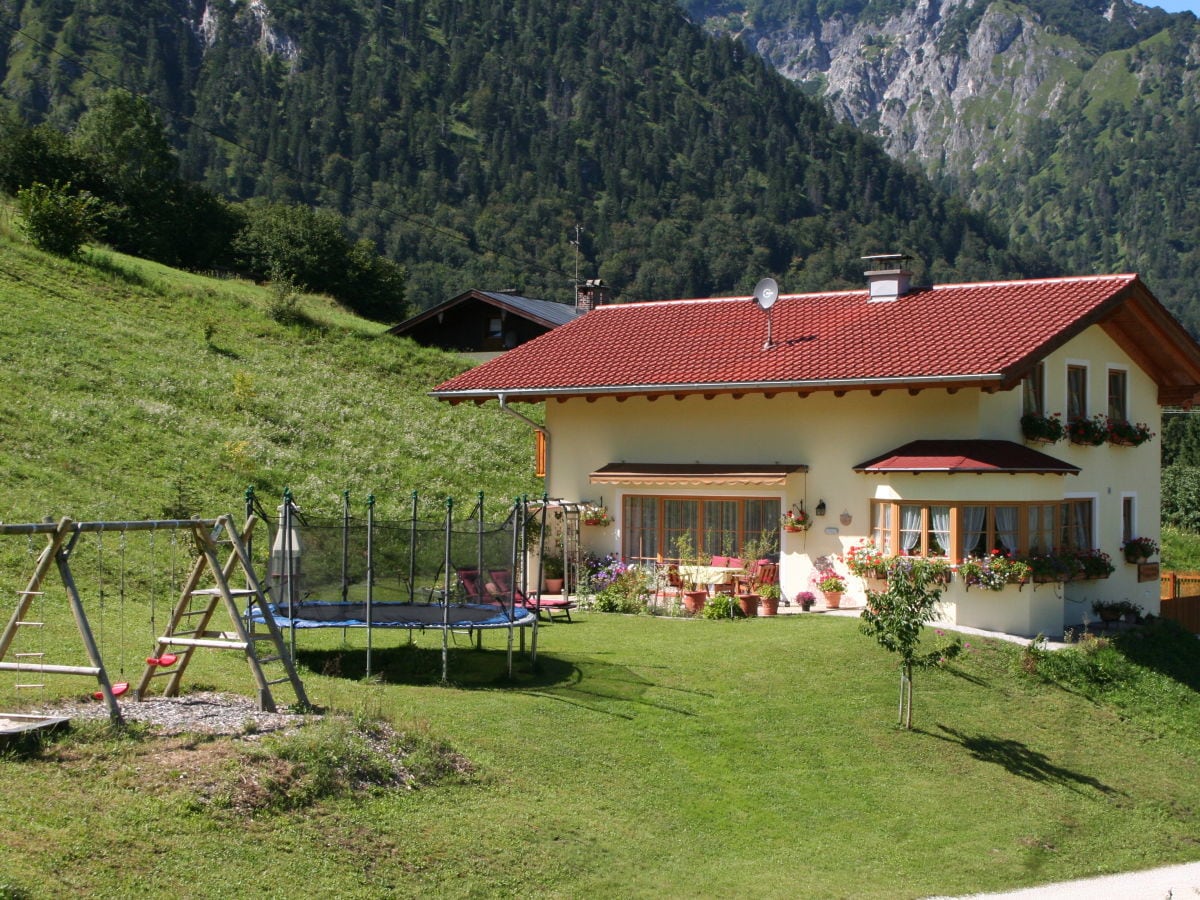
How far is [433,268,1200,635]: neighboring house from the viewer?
63.3ft

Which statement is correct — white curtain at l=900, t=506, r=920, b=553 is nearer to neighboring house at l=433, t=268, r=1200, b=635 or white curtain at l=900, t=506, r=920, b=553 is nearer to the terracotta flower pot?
neighboring house at l=433, t=268, r=1200, b=635

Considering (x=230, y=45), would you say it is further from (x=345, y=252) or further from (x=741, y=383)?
(x=741, y=383)

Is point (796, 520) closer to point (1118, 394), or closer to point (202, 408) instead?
point (1118, 394)

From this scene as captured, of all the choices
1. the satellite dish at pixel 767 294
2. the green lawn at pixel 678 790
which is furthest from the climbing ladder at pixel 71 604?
the satellite dish at pixel 767 294

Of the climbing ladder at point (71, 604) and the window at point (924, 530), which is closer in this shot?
the climbing ladder at point (71, 604)

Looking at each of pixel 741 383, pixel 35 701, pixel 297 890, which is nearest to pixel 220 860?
pixel 297 890

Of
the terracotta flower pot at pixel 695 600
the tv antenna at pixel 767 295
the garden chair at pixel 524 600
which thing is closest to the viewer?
the garden chair at pixel 524 600

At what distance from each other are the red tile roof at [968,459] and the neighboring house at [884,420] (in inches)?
1.6

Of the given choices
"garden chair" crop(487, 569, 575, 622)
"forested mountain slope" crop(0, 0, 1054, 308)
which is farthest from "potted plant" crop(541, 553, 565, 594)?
"forested mountain slope" crop(0, 0, 1054, 308)

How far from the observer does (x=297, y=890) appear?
339 inches

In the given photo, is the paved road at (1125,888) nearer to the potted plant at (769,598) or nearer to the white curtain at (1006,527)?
the white curtain at (1006,527)

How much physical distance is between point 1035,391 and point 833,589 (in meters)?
4.63

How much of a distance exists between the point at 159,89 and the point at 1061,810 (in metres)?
135

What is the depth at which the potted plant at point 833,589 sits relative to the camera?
20500 mm
